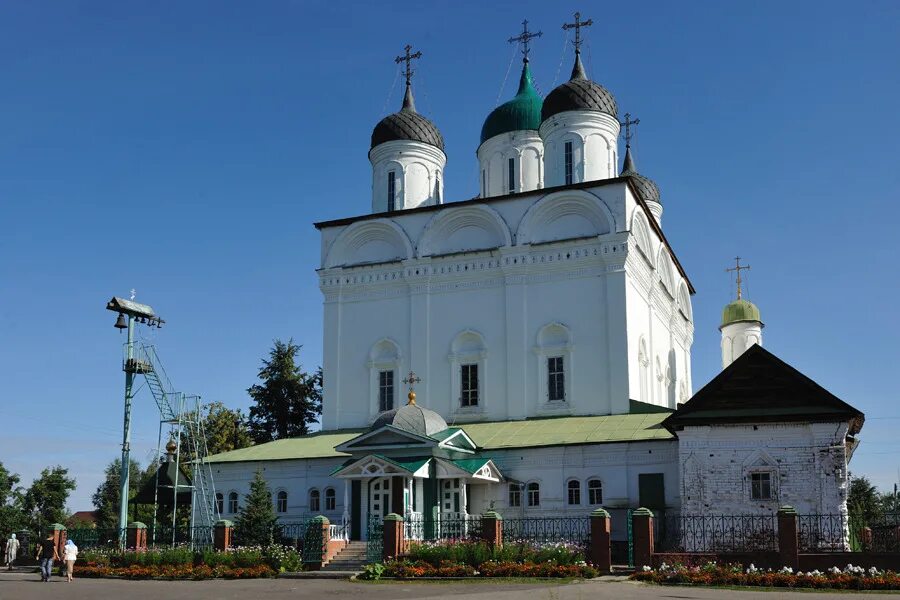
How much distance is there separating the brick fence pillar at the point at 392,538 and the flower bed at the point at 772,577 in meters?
4.79

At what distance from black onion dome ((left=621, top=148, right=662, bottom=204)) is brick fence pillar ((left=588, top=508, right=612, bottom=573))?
1945cm

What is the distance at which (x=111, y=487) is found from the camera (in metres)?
58.1

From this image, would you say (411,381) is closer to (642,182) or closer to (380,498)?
(380,498)

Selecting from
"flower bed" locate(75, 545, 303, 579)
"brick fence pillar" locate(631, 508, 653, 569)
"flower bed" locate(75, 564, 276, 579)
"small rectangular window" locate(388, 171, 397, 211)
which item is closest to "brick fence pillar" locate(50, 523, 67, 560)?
"flower bed" locate(75, 545, 303, 579)

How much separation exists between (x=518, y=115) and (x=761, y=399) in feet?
48.9

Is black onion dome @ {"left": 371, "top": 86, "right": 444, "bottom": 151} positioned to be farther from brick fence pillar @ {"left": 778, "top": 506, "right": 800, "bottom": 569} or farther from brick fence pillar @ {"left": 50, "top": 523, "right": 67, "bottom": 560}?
brick fence pillar @ {"left": 778, "top": 506, "right": 800, "bottom": 569}

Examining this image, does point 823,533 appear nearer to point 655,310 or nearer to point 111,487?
point 655,310

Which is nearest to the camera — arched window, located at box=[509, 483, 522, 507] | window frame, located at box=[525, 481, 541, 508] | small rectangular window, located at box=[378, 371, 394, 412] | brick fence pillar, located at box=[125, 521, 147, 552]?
brick fence pillar, located at box=[125, 521, 147, 552]

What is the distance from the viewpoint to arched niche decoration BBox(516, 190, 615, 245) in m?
26.6

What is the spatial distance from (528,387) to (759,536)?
28.1 ft

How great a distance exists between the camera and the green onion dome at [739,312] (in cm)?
3662

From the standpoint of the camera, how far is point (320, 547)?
2056cm

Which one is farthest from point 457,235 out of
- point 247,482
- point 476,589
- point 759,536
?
point 476,589

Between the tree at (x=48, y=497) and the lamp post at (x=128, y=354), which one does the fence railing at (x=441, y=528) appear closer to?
the lamp post at (x=128, y=354)
